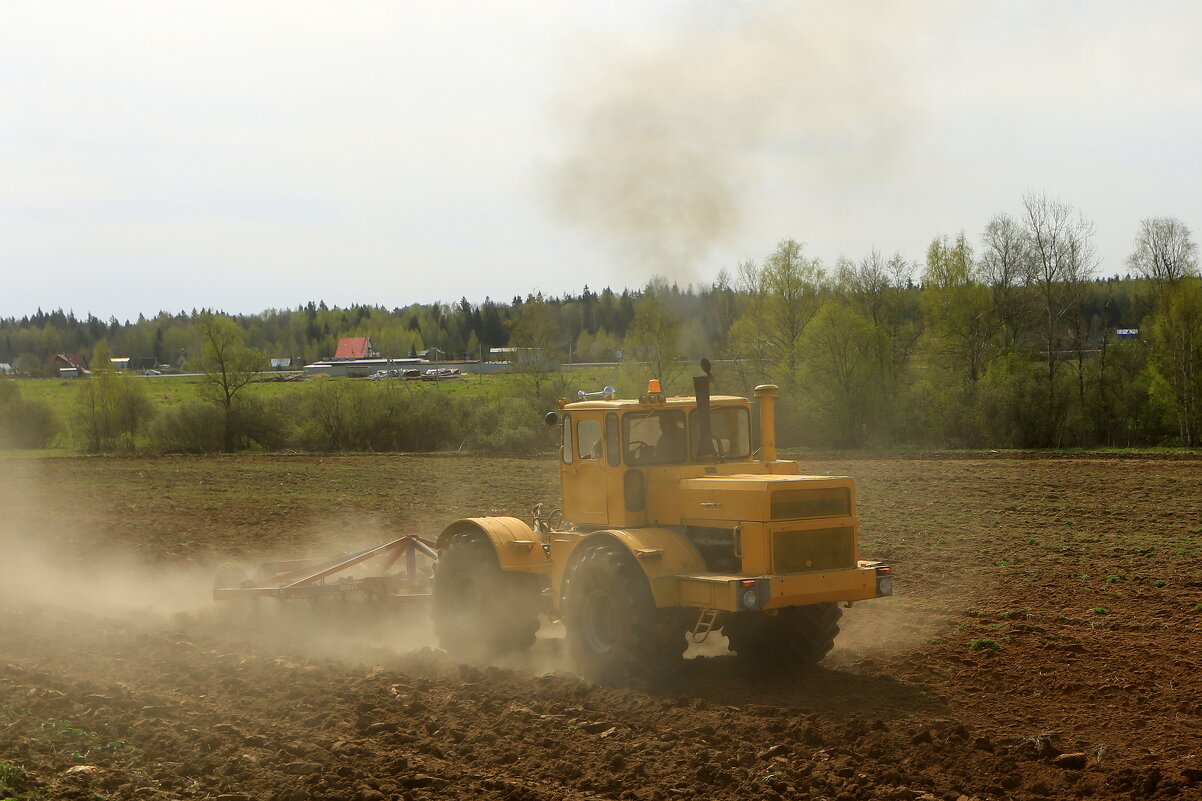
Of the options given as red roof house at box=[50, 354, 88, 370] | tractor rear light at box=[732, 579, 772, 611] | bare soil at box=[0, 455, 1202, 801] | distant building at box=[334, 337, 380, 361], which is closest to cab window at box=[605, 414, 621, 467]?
tractor rear light at box=[732, 579, 772, 611]

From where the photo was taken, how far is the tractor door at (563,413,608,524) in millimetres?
11930

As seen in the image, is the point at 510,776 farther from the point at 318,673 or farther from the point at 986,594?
the point at 986,594

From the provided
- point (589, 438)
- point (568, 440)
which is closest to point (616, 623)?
point (589, 438)

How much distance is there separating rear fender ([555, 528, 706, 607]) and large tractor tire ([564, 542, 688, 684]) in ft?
0.40

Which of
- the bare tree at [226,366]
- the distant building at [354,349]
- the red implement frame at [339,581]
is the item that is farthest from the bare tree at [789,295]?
the distant building at [354,349]

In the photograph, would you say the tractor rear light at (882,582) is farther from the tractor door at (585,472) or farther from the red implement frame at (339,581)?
the red implement frame at (339,581)

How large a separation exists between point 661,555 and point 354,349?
156 m

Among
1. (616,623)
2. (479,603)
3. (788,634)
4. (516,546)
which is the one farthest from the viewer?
(479,603)

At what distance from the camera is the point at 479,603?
42.3ft

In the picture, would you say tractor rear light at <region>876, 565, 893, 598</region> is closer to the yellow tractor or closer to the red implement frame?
the yellow tractor

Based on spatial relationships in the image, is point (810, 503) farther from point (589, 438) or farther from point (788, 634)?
point (589, 438)

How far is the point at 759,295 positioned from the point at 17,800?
47.8 metres

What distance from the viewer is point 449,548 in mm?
13359

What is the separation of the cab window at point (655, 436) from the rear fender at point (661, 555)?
87 centimetres
